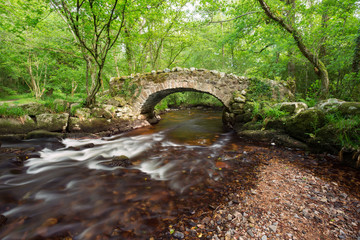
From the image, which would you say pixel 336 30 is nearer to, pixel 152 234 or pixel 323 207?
pixel 323 207

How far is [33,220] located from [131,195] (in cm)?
117

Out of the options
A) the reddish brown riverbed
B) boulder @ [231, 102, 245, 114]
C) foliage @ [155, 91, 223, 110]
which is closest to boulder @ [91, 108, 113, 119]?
the reddish brown riverbed

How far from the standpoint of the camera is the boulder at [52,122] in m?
5.34

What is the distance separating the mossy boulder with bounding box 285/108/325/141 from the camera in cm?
381

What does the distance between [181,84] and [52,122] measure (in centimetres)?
526

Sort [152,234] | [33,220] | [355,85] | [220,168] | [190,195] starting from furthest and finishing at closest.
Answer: [355,85] → [220,168] → [190,195] → [33,220] → [152,234]

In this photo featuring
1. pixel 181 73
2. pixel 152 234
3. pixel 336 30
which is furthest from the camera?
pixel 181 73

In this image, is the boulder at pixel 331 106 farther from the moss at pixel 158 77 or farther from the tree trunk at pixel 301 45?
the moss at pixel 158 77

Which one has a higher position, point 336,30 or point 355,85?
point 336,30

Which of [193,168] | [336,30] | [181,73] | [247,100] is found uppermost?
[336,30]

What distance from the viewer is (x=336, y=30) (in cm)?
487

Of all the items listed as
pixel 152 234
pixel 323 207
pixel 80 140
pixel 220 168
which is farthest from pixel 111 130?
pixel 323 207

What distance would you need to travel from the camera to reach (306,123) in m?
3.98

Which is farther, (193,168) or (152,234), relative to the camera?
(193,168)
